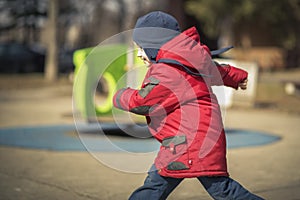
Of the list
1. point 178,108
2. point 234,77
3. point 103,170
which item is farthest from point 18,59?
point 178,108

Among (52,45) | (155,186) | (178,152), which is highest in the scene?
(178,152)

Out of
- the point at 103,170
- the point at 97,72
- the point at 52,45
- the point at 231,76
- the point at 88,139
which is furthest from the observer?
the point at 52,45

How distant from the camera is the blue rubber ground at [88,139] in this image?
9289mm

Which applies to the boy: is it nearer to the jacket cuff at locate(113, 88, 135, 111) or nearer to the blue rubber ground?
the jacket cuff at locate(113, 88, 135, 111)

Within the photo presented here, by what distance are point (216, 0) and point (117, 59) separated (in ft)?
70.1

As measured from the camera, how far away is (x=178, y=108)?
4.14 metres

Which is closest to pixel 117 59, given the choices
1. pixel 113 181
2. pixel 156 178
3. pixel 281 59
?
pixel 113 181

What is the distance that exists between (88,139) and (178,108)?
246 inches

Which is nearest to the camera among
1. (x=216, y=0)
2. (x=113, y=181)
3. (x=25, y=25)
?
(x=113, y=181)

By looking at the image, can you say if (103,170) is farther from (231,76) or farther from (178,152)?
(178,152)

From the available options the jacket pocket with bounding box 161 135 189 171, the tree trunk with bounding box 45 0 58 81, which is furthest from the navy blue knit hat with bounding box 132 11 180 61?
the tree trunk with bounding box 45 0 58 81

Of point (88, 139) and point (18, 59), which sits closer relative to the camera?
point (88, 139)

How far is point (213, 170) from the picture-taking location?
4.09 meters

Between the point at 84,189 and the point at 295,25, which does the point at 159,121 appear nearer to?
the point at 84,189
